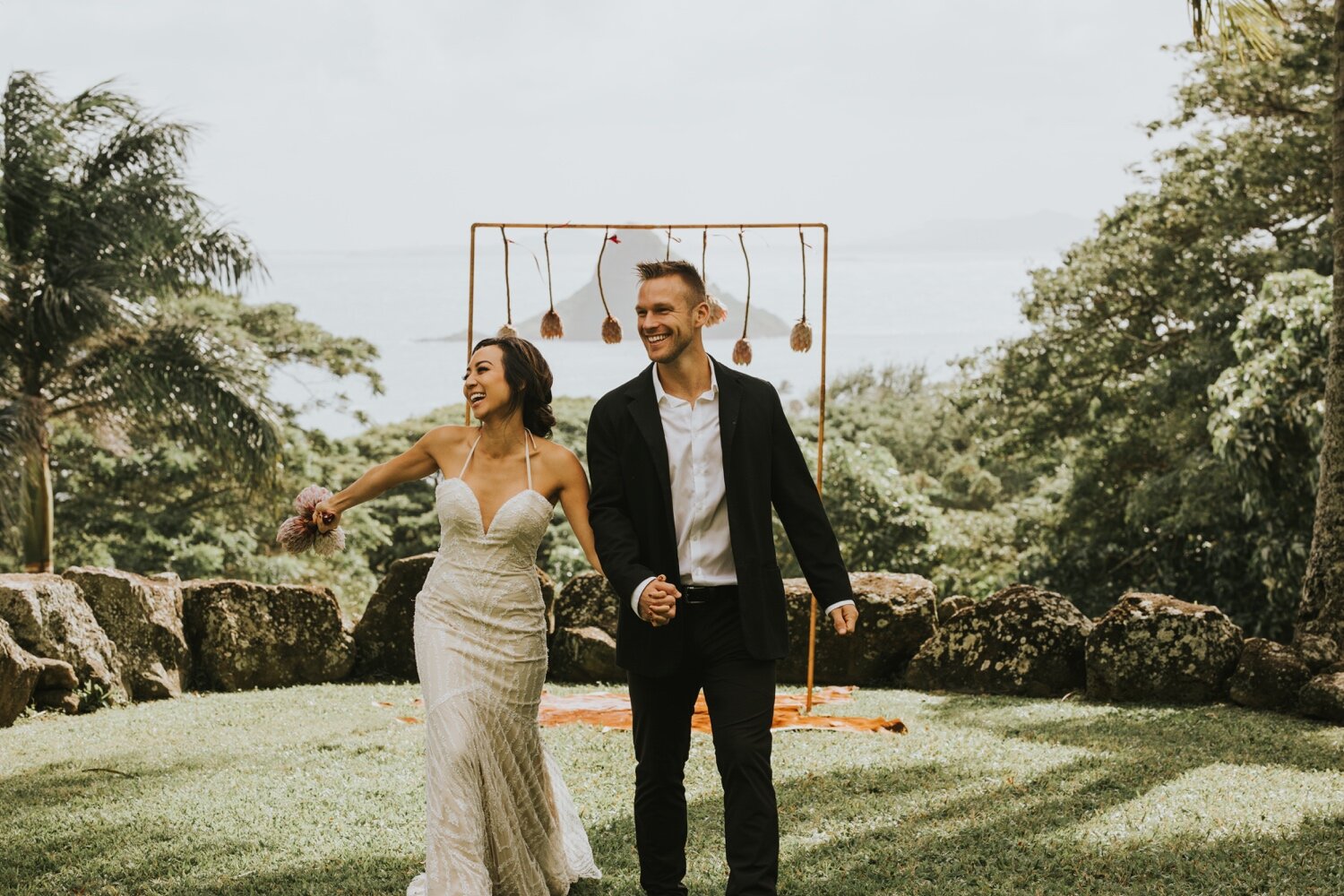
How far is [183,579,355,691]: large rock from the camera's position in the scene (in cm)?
1028

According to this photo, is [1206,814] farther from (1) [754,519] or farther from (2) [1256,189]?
(2) [1256,189]

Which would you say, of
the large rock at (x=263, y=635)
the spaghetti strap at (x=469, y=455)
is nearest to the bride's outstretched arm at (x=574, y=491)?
the spaghetti strap at (x=469, y=455)

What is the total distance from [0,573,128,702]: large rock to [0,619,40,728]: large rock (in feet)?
1.30

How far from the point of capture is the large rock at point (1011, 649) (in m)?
9.69

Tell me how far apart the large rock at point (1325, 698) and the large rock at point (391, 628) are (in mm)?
6195

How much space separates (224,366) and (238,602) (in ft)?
20.2

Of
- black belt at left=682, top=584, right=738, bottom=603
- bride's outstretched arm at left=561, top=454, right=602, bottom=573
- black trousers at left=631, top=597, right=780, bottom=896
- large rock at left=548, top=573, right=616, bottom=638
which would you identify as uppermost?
bride's outstretched arm at left=561, top=454, right=602, bottom=573

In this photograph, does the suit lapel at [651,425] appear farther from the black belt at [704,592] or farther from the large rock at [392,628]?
the large rock at [392,628]

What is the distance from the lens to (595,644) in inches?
416

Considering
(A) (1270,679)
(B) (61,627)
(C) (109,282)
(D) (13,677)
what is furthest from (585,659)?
(C) (109,282)

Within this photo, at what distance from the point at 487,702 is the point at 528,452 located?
845 mm

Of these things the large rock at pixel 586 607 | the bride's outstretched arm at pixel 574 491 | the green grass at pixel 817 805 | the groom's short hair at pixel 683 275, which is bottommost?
the green grass at pixel 817 805

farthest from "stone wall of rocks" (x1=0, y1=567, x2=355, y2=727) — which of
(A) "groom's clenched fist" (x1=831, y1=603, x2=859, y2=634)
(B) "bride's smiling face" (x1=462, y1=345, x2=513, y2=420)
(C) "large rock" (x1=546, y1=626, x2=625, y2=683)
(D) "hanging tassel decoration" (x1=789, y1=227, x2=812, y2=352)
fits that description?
(A) "groom's clenched fist" (x1=831, y1=603, x2=859, y2=634)

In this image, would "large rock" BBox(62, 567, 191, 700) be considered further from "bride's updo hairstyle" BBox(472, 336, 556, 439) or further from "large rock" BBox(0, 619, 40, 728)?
"bride's updo hairstyle" BBox(472, 336, 556, 439)
